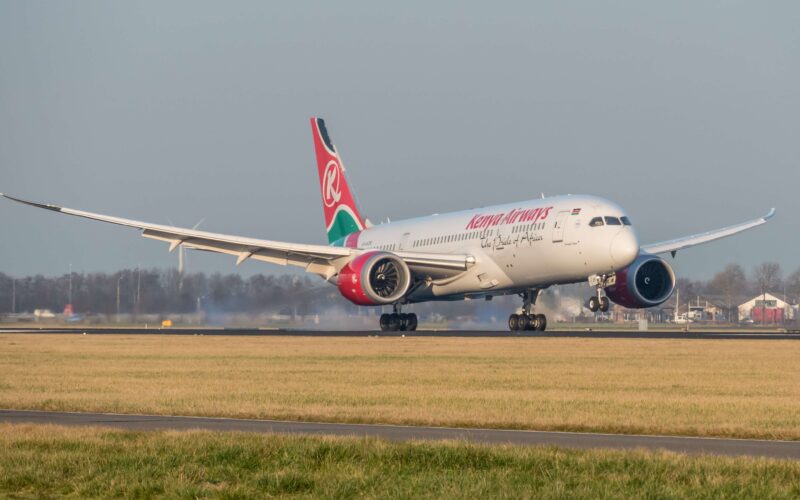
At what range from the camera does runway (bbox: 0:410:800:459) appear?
20.3 meters

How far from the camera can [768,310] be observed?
488ft

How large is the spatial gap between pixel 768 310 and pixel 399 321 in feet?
291

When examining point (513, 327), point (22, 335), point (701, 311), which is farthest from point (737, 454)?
point (701, 311)

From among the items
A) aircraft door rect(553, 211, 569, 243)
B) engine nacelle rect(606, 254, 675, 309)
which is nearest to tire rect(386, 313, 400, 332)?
engine nacelle rect(606, 254, 675, 309)

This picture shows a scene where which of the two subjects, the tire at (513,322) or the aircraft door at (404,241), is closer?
the tire at (513,322)

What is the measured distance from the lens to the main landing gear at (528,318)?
67125mm

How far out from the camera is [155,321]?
90.1 m

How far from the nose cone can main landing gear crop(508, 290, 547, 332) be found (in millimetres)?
8836

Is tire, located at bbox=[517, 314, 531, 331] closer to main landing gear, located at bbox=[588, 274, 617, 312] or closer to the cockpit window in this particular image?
main landing gear, located at bbox=[588, 274, 617, 312]

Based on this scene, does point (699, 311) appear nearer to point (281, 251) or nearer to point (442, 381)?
point (281, 251)

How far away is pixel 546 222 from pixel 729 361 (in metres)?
19.5

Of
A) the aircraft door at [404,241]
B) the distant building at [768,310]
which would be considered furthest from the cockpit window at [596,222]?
the distant building at [768,310]

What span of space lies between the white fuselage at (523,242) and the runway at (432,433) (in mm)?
35325

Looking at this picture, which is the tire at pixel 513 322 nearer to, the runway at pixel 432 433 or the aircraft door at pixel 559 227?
the aircraft door at pixel 559 227
